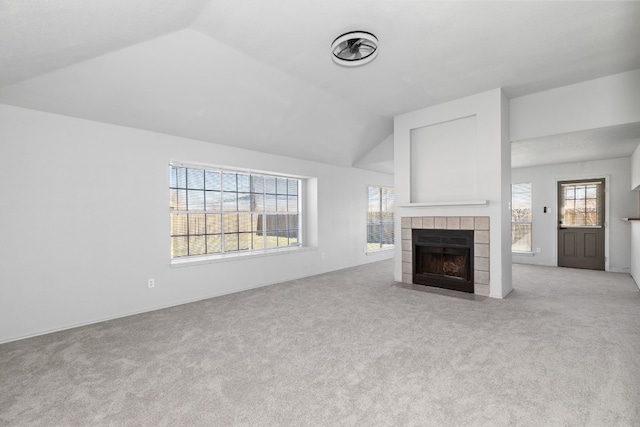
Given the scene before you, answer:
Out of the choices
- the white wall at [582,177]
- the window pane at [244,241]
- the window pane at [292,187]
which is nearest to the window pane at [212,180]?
the window pane at [244,241]

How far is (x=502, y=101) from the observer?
13.2 ft

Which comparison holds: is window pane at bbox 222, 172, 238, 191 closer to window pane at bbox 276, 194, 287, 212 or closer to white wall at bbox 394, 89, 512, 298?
window pane at bbox 276, 194, 287, 212

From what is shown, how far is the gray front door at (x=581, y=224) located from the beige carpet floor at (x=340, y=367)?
270 cm

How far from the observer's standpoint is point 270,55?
312 centimetres

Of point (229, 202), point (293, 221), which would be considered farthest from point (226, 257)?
point (293, 221)

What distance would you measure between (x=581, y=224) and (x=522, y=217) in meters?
1.02

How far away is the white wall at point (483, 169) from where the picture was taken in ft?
13.1

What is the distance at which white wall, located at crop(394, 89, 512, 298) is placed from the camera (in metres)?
4.01

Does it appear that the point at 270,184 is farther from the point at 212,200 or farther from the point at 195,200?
the point at 195,200

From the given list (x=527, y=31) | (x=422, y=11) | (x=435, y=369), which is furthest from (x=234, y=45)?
(x=435, y=369)

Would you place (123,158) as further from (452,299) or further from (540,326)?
(540,326)

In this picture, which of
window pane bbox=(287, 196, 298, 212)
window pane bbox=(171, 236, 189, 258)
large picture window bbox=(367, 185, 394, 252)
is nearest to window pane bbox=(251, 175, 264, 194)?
window pane bbox=(287, 196, 298, 212)

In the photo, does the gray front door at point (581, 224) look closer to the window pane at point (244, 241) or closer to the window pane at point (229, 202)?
the window pane at point (244, 241)

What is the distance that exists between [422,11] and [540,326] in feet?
10.4
